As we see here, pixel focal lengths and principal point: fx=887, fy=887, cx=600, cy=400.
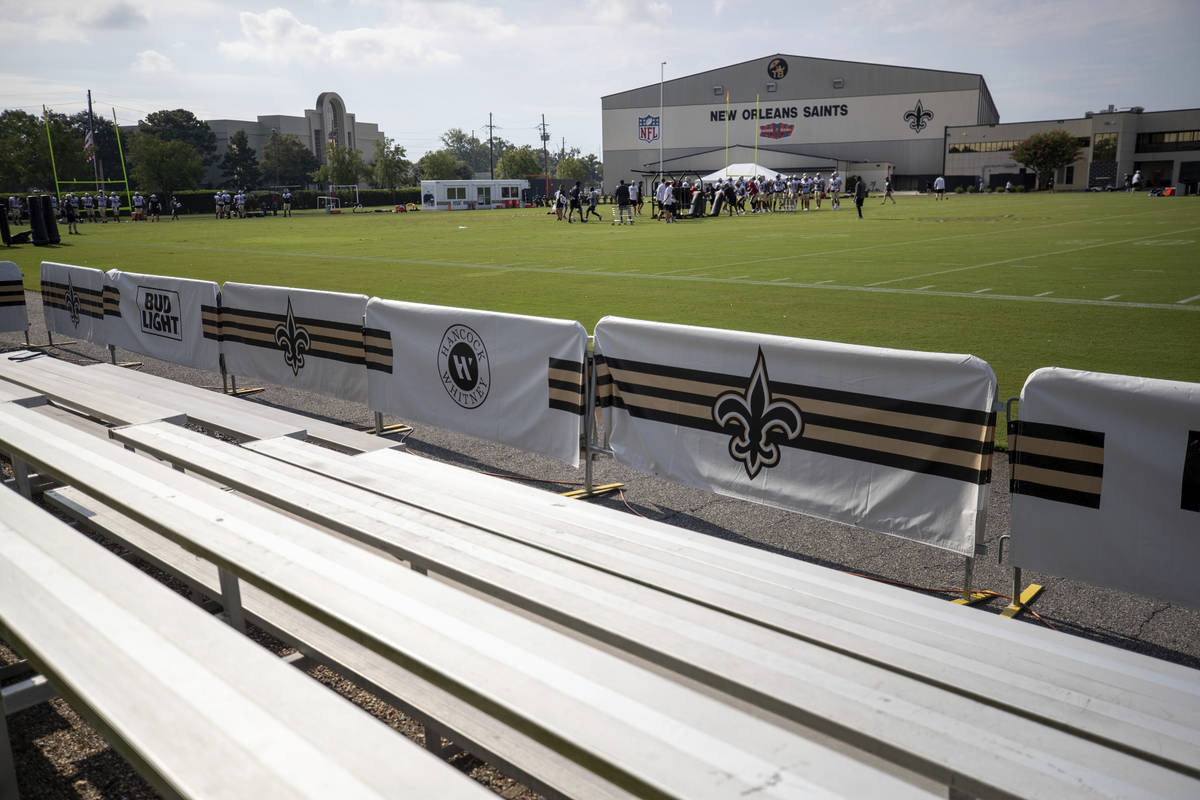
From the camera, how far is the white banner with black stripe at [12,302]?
39.8ft

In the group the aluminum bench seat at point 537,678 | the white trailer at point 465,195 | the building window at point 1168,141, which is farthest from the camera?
the building window at point 1168,141

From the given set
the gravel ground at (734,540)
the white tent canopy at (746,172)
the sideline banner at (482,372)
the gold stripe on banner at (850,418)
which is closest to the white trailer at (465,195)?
the white tent canopy at (746,172)

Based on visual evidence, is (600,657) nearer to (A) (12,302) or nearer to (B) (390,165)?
(A) (12,302)

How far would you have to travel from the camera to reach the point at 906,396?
4648 mm

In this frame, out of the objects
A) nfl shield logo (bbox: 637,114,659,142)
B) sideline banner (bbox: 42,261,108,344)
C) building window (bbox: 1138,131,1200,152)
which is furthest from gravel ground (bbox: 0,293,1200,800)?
building window (bbox: 1138,131,1200,152)

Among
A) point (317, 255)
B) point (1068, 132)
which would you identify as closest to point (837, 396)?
point (317, 255)

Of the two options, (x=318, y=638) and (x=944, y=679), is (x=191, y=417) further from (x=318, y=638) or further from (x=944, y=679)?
(x=944, y=679)

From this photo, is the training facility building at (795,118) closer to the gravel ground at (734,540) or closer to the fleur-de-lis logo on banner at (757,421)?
the gravel ground at (734,540)

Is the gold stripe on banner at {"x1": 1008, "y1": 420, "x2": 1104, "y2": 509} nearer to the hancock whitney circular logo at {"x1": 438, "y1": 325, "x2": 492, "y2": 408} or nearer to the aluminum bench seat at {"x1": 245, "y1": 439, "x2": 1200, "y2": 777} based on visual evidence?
the aluminum bench seat at {"x1": 245, "y1": 439, "x2": 1200, "y2": 777}

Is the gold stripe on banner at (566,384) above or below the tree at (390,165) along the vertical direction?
below

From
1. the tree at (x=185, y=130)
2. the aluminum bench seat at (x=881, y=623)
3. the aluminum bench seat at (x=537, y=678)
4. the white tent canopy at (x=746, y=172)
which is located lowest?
the aluminum bench seat at (x=881, y=623)

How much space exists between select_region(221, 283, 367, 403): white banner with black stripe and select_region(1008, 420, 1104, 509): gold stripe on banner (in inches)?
207

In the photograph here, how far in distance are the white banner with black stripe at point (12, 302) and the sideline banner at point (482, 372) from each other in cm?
763

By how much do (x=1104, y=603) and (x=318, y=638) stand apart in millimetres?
3761
